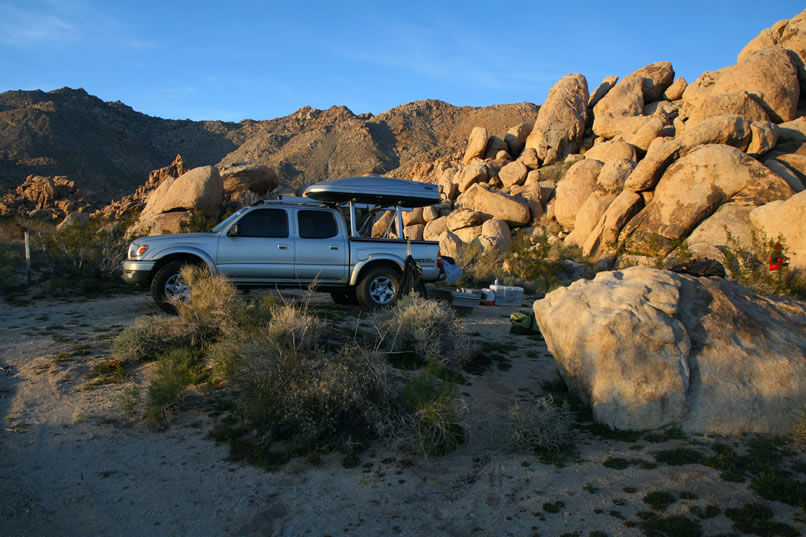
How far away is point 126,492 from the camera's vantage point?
3924mm

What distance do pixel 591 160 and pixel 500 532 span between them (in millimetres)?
24162

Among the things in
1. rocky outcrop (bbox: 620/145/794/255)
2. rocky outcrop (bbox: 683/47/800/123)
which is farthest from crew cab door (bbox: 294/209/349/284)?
rocky outcrop (bbox: 683/47/800/123)

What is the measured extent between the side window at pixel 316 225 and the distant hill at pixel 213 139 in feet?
121

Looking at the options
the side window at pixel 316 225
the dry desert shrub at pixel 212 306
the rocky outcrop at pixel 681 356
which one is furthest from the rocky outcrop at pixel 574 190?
the dry desert shrub at pixel 212 306

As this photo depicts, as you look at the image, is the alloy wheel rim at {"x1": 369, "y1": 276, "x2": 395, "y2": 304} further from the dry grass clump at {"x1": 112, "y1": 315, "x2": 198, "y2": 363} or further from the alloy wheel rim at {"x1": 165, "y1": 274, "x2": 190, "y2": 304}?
the dry grass clump at {"x1": 112, "y1": 315, "x2": 198, "y2": 363}

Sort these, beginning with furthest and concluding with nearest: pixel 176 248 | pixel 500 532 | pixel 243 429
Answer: pixel 176 248
pixel 243 429
pixel 500 532

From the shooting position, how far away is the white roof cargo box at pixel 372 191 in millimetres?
9430

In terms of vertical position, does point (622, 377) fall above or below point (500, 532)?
above

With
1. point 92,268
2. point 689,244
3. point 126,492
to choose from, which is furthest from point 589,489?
point 689,244

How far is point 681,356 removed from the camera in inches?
198

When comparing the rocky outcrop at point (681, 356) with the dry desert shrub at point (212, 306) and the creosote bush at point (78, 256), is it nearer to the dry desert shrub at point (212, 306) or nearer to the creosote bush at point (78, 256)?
the dry desert shrub at point (212, 306)

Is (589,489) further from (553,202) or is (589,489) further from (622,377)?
(553,202)

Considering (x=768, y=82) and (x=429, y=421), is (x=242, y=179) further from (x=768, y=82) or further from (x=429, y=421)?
(x=768, y=82)

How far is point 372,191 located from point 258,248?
2252mm
